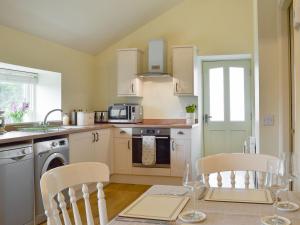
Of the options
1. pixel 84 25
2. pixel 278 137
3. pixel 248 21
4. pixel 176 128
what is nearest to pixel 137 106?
pixel 176 128

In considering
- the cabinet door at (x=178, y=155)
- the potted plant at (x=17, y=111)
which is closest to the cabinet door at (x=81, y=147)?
the potted plant at (x=17, y=111)

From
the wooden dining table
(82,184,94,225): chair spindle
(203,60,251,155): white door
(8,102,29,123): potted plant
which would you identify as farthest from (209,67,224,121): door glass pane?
(82,184,94,225): chair spindle

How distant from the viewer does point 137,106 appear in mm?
5297

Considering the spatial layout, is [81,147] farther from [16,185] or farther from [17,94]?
[16,185]

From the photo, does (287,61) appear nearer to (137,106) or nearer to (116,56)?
(137,106)

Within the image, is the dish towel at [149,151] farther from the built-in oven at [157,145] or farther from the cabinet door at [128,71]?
the cabinet door at [128,71]

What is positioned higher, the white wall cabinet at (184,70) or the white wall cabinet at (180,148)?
the white wall cabinet at (184,70)

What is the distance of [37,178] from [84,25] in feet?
7.82

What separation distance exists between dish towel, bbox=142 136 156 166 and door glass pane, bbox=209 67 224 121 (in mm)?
1607

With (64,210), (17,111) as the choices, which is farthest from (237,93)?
(64,210)

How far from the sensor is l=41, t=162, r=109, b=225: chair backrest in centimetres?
126

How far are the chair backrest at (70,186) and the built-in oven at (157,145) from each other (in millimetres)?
3111

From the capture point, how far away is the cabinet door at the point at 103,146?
4.48m

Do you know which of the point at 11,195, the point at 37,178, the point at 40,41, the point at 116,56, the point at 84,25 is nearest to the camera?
the point at 11,195
